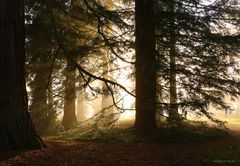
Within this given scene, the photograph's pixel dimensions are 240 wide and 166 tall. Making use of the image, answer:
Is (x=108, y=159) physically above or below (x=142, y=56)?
below

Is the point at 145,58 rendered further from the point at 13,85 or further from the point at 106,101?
the point at 106,101

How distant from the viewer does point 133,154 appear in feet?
23.1

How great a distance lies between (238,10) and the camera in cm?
1157

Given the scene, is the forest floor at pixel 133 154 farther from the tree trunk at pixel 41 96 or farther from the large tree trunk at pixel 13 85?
the tree trunk at pixel 41 96

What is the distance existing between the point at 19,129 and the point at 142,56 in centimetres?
468

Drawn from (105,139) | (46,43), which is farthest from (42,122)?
(105,139)

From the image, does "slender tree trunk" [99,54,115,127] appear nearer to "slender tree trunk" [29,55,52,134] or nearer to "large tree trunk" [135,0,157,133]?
"large tree trunk" [135,0,157,133]

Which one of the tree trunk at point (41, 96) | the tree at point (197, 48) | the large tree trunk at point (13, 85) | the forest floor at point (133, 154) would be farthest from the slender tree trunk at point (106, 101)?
the tree trunk at point (41, 96)

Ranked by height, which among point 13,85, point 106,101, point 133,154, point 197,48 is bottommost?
point 133,154

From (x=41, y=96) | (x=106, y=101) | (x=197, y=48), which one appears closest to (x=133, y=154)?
(x=197, y=48)

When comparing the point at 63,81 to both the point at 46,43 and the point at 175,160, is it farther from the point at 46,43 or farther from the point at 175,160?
the point at 175,160

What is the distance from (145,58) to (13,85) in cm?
435

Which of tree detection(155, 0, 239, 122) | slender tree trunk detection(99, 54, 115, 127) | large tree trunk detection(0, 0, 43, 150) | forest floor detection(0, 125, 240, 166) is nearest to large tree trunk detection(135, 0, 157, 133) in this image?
tree detection(155, 0, 239, 122)

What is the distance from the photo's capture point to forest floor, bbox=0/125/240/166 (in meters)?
6.12
